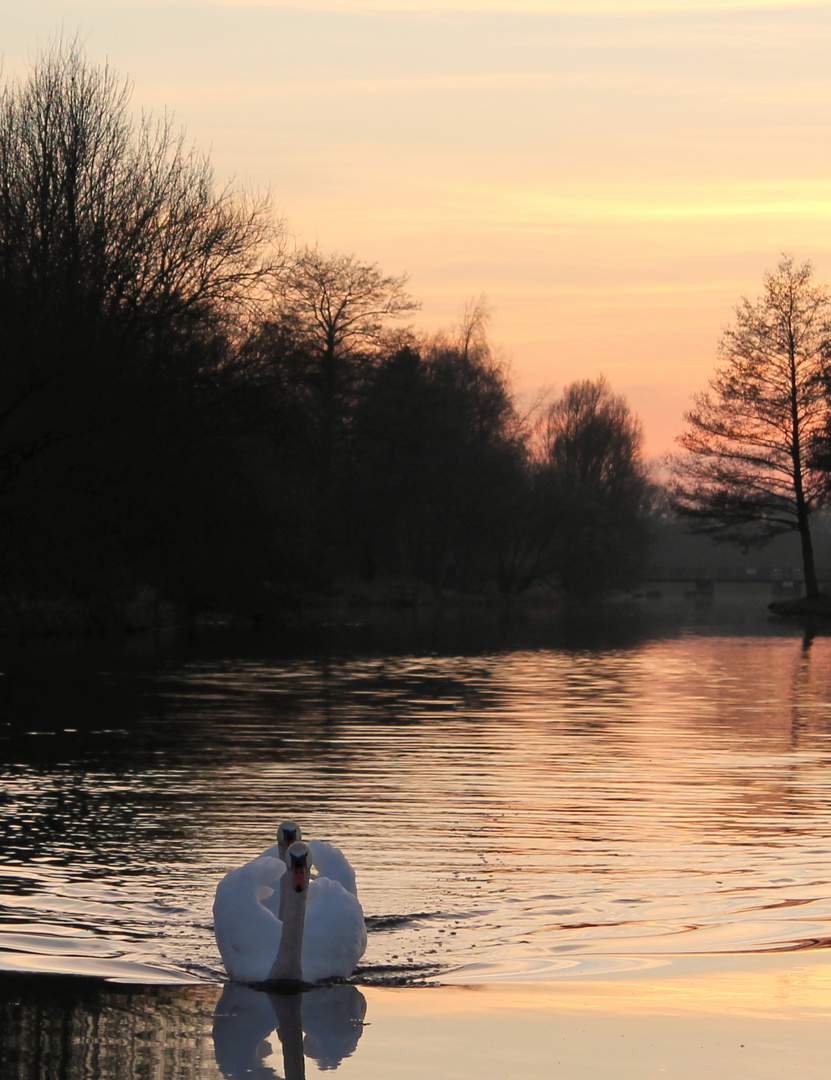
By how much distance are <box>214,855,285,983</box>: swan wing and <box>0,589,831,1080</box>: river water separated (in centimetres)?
15

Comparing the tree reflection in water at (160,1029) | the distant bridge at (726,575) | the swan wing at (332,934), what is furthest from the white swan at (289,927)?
the distant bridge at (726,575)

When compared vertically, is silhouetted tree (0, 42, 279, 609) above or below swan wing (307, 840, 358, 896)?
above

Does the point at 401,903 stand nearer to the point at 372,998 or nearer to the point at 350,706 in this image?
the point at 372,998

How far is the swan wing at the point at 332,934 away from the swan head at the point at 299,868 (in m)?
0.36

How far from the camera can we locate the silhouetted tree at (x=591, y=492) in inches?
2916

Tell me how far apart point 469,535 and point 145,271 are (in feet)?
111

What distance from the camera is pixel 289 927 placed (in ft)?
23.3

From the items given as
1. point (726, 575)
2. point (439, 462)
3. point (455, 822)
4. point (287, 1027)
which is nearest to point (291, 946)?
point (287, 1027)

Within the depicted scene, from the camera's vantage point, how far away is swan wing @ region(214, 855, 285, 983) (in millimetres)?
7199

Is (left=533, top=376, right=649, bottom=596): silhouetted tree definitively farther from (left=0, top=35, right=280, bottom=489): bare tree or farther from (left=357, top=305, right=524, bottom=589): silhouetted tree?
(left=0, top=35, right=280, bottom=489): bare tree

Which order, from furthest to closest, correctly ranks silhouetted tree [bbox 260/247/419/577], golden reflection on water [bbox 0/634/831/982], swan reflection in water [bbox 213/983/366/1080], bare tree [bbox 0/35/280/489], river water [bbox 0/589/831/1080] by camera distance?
silhouetted tree [bbox 260/247/419/577]
bare tree [bbox 0/35/280/489]
golden reflection on water [bbox 0/634/831/982]
river water [bbox 0/589/831/1080]
swan reflection in water [bbox 213/983/366/1080]

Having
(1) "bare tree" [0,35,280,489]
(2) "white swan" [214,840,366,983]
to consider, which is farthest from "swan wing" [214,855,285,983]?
(1) "bare tree" [0,35,280,489]

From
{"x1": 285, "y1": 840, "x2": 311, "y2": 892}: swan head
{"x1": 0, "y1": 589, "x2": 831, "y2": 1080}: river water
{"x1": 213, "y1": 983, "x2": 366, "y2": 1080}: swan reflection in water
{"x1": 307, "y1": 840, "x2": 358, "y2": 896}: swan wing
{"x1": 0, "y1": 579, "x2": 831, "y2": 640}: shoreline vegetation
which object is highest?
{"x1": 0, "y1": 579, "x2": 831, "y2": 640}: shoreline vegetation

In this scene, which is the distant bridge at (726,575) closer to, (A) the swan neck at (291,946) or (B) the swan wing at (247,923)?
(B) the swan wing at (247,923)
